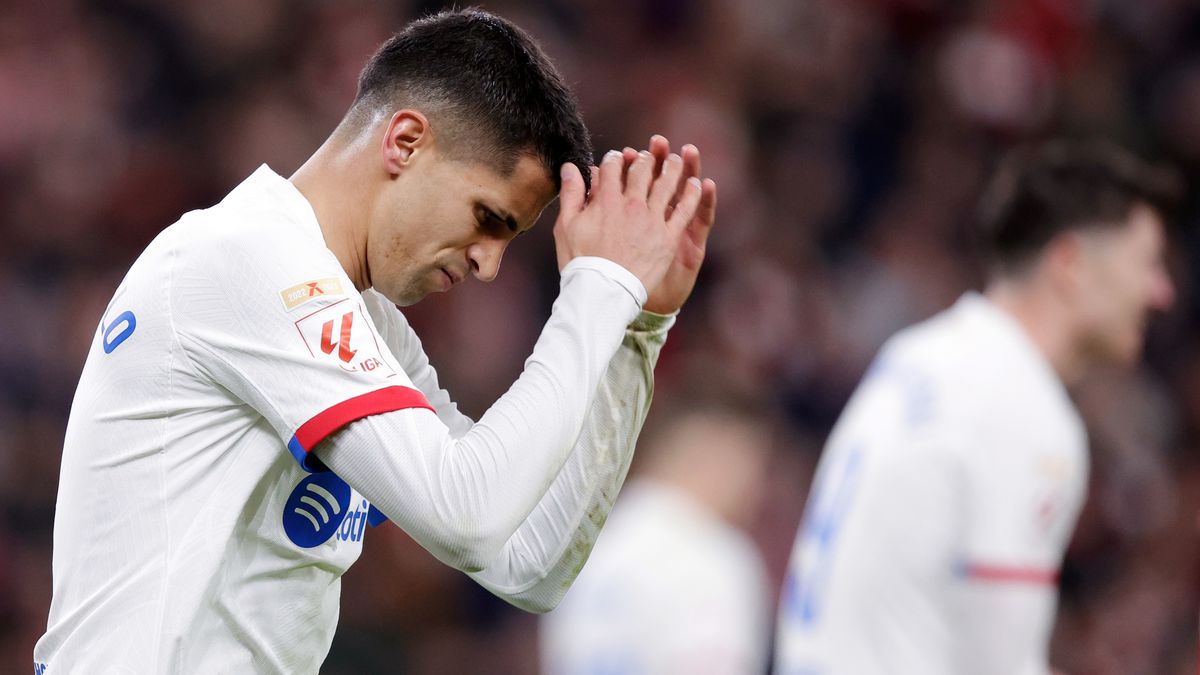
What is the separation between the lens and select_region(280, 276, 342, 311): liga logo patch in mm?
2229

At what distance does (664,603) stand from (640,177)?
8.29 ft

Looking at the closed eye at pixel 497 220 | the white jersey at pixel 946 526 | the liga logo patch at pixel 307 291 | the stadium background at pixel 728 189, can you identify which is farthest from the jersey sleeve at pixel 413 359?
the stadium background at pixel 728 189

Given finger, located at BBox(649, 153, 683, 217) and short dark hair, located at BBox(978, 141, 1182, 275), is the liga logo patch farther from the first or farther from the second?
short dark hair, located at BBox(978, 141, 1182, 275)

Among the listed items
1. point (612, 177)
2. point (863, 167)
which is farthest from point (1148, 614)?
point (612, 177)

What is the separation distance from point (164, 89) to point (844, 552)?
5.32 meters

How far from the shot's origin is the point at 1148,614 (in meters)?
8.30

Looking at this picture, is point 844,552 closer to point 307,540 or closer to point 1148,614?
point 307,540

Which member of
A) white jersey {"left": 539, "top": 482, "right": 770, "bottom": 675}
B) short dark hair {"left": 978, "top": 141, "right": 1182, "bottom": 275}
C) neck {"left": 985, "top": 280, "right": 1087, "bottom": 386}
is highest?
short dark hair {"left": 978, "top": 141, "right": 1182, "bottom": 275}

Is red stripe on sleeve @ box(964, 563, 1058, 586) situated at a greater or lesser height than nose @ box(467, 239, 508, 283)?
lesser

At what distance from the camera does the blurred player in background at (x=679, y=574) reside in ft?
15.7

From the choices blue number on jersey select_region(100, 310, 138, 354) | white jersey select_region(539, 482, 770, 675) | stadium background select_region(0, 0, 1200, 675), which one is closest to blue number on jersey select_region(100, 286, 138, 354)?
blue number on jersey select_region(100, 310, 138, 354)

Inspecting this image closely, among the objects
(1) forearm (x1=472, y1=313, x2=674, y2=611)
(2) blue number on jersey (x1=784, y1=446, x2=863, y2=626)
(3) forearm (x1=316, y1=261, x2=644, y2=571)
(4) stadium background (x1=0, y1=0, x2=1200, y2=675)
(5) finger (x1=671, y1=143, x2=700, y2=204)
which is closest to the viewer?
(3) forearm (x1=316, y1=261, x2=644, y2=571)

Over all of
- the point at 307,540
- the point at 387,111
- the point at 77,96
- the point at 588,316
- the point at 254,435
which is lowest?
the point at 77,96

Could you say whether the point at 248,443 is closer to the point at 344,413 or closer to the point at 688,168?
the point at 344,413
